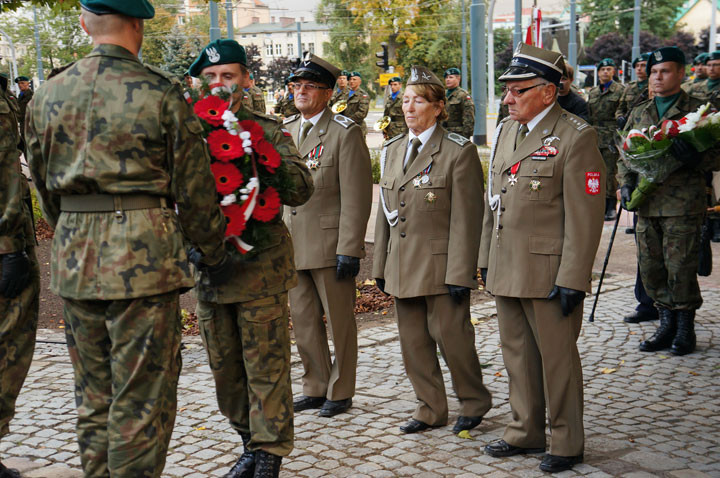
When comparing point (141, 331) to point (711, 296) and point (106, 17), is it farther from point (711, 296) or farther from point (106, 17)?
point (711, 296)

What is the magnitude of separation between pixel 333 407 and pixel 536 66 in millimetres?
2540

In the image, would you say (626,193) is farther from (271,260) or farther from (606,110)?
(606,110)

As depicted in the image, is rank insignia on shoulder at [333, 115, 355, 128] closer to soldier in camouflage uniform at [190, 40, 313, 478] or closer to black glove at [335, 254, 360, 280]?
black glove at [335, 254, 360, 280]

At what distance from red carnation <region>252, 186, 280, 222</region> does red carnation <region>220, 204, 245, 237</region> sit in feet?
0.47

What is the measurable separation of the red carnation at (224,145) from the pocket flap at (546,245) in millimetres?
1697

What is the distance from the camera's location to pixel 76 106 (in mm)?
3385

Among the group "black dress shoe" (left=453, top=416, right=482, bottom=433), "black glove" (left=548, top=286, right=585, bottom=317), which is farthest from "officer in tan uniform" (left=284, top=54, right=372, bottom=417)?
"black glove" (left=548, top=286, right=585, bottom=317)

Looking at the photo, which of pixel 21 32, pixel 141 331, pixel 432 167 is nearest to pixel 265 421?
pixel 141 331

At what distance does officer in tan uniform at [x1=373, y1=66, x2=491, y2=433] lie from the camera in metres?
5.09

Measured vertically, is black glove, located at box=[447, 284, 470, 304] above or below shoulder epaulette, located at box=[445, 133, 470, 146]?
below

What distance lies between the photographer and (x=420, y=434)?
5.18 m

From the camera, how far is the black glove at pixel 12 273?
459 centimetres

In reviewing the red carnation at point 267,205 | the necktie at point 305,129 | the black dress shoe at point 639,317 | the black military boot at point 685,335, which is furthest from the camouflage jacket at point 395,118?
the red carnation at point 267,205

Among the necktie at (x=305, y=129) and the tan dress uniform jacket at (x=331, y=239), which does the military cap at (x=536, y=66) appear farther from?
the necktie at (x=305, y=129)
